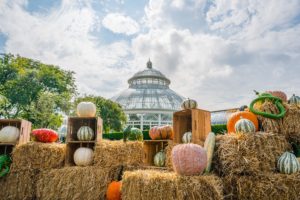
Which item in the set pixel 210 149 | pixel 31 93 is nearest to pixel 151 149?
pixel 210 149

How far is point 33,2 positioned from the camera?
13.3ft

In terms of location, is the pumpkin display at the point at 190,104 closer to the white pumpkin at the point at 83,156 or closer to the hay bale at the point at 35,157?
the white pumpkin at the point at 83,156

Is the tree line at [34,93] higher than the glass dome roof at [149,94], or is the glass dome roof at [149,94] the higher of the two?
the glass dome roof at [149,94]

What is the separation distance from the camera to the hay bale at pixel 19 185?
4.25 metres

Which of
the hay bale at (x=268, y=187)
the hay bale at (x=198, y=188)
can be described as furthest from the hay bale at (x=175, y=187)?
the hay bale at (x=268, y=187)

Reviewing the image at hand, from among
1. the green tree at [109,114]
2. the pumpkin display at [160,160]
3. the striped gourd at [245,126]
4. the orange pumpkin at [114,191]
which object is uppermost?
the green tree at [109,114]

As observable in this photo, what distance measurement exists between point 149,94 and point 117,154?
2516 cm

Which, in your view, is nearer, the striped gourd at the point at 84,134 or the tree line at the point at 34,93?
the striped gourd at the point at 84,134

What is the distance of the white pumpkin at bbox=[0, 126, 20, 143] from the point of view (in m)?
4.40

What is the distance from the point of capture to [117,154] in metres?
4.23

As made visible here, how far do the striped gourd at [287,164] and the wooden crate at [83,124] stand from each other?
2.90 meters

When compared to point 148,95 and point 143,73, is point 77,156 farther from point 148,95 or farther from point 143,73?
point 143,73

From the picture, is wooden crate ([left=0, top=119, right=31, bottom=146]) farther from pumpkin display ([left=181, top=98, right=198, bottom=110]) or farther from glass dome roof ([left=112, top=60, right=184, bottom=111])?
glass dome roof ([left=112, top=60, right=184, bottom=111])

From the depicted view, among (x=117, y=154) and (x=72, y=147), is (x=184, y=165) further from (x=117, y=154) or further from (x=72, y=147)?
(x=72, y=147)
